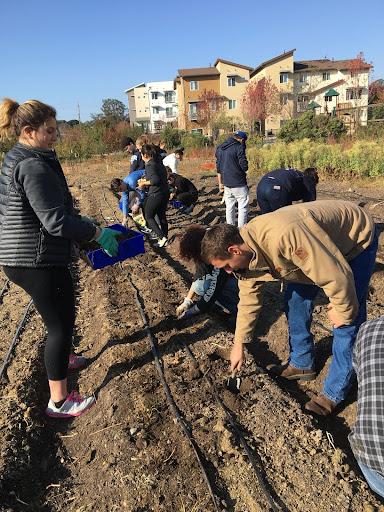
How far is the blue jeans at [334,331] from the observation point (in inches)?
91.4

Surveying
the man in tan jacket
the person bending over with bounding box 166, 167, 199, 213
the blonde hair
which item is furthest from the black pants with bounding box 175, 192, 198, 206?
the blonde hair

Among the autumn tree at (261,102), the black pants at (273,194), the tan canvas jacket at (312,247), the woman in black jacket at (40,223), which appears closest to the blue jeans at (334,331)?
the tan canvas jacket at (312,247)

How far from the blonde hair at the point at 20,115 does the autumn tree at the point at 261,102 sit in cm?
3370

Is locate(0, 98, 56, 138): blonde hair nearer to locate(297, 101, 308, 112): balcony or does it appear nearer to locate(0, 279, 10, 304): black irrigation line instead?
locate(0, 279, 10, 304): black irrigation line

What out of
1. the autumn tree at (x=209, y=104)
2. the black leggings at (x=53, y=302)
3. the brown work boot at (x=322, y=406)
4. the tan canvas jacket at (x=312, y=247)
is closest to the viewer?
the tan canvas jacket at (x=312, y=247)

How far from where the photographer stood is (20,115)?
81.4 inches

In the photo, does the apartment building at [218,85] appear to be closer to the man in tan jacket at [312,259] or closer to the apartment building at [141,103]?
the apartment building at [141,103]

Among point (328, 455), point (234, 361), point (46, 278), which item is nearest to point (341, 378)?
point (328, 455)

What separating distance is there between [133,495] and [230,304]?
197cm

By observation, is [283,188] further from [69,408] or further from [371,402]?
[371,402]

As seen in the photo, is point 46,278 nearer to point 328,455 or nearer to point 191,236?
point 191,236

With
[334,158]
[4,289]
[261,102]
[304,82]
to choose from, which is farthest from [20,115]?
[304,82]

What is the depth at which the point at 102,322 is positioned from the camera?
3.88m

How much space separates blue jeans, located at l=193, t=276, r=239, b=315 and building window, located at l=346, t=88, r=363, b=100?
35536 millimetres
